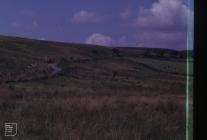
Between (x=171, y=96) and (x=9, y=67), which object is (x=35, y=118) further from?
(x=171, y=96)

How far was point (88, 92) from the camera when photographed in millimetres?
3328

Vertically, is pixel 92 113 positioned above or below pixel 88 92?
below

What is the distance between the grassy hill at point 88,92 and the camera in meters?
3.25

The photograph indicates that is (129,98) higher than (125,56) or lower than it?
lower

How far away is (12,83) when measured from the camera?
11.2ft

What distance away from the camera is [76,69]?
3584mm

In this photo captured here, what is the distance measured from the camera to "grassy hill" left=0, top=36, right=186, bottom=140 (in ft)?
10.7
